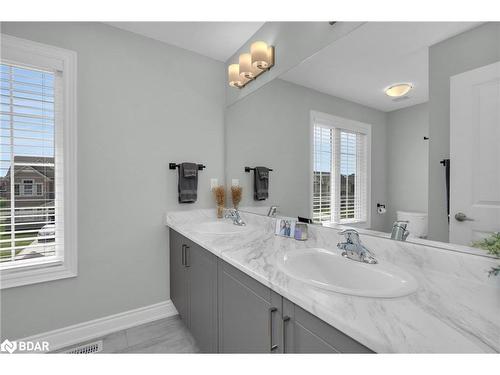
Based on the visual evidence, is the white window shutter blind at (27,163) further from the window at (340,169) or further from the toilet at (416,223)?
the toilet at (416,223)

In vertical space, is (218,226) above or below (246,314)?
above

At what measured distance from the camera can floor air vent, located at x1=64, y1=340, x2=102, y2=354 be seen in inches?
65.0

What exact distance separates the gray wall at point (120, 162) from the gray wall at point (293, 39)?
2.34 ft

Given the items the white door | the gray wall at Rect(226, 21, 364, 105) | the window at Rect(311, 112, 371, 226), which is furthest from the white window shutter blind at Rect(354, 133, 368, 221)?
the gray wall at Rect(226, 21, 364, 105)

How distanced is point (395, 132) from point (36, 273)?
2.42m

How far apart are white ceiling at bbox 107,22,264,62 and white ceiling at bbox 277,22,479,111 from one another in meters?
0.84

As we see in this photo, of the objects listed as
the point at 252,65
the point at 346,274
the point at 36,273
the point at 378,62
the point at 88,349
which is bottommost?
the point at 88,349

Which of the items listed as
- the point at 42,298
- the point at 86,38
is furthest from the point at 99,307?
the point at 86,38

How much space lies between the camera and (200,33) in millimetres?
2002

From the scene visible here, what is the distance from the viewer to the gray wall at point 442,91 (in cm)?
80

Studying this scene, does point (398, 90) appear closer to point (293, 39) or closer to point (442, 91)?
point (442, 91)

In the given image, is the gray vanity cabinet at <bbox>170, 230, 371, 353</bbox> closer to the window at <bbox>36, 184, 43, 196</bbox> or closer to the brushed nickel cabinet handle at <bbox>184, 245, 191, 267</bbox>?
the brushed nickel cabinet handle at <bbox>184, 245, 191, 267</bbox>

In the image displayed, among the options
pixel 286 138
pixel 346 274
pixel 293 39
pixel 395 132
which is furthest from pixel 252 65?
pixel 346 274

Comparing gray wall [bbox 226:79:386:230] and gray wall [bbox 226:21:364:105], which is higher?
gray wall [bbox 226:21:364:105]
